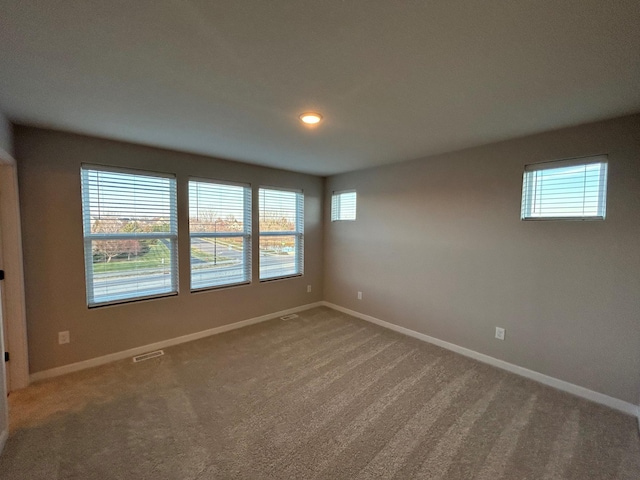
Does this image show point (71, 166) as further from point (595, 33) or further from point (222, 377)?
point (595, 33)

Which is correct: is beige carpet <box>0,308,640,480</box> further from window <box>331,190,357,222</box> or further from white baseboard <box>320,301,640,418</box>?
window <box>331,190,357,222</box>

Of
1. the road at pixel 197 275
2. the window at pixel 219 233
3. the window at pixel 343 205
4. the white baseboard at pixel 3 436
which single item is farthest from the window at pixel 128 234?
the window at pixel 343 205

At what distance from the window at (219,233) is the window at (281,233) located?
0.26 m

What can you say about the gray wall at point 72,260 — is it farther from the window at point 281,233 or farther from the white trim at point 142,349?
the window at point 281,233

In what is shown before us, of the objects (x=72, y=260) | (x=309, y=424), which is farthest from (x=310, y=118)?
(x=72, y=260)

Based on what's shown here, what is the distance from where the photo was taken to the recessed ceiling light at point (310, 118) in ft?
6.94

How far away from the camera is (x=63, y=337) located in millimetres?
2621

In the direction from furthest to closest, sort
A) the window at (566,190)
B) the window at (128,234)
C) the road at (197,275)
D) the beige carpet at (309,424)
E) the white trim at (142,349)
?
1. the road at (197,275)
2. the window at (128,234)
3. the white trim at (142,349)
4. the window at (566,190)
5. the beige carpet at (309,424)

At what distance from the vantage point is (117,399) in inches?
87.8

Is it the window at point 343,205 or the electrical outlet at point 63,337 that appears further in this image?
the window at point 343,205

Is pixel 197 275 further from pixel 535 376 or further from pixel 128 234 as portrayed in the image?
pixel 535 376

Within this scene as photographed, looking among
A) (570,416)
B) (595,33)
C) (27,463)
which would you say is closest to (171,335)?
(27,463)

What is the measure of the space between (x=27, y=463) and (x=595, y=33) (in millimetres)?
3796

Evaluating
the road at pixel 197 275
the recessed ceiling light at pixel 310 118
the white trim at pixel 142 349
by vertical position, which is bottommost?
the white trim at pixel 142 349
